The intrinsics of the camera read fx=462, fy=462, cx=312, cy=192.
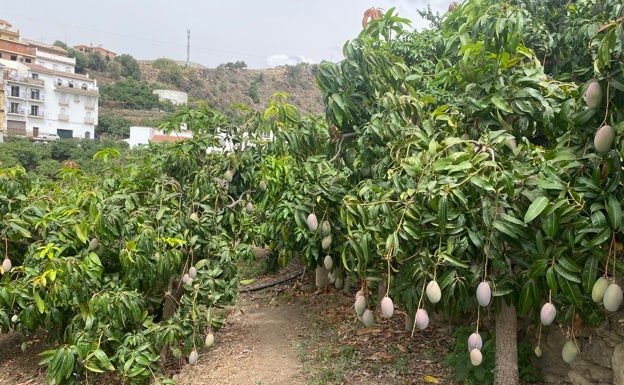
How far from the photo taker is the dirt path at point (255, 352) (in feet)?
11.4

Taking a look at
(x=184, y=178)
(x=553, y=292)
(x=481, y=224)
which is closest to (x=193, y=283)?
(x=184, y=178)

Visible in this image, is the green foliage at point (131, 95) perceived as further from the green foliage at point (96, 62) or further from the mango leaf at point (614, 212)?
the mango leaf at point (614, 212)

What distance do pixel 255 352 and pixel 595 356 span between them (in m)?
2.58

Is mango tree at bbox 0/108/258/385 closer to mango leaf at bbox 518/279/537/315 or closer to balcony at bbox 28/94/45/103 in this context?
mango leaf at bbox 518/279/537/315

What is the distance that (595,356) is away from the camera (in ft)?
7.61

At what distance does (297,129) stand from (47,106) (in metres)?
38.8

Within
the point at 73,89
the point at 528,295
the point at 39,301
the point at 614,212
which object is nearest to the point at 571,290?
the point at 528,295

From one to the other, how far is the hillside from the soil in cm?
3557

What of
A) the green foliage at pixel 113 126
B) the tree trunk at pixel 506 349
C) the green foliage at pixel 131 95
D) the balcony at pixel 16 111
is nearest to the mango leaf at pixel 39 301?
the tree trunk at pixel 506 349

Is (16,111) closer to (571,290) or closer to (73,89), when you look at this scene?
(73,89)

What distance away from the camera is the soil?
3.24 metres

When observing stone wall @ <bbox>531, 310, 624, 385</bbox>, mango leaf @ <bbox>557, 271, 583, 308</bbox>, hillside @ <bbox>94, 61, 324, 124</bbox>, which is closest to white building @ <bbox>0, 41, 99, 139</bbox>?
hillside @ <bbox>94, 61, 324, 124</bbox>

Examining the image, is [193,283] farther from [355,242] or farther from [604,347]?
[604,347]

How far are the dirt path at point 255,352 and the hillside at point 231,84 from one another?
35.8m
